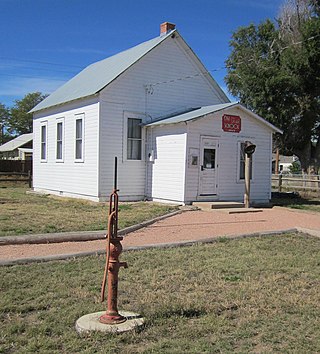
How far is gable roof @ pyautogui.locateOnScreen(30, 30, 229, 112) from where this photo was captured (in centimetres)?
1717

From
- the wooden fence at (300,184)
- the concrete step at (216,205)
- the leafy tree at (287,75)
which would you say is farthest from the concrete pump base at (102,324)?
the leafy tree at (287,75)

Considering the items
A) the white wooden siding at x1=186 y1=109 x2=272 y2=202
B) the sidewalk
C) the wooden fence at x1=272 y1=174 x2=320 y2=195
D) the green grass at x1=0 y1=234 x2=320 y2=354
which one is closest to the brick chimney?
the white wooden siding at x1=186 y1=109 x2=272 y2=202

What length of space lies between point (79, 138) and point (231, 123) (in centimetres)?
633

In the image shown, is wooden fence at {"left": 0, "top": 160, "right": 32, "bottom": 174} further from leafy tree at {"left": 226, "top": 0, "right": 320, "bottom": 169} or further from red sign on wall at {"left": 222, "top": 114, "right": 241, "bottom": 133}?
red sign on wall at {"left": 222, "top": 114, "right": 241, "bottom": 133}

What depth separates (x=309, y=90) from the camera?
28.4 m

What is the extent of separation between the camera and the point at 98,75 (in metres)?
19.2

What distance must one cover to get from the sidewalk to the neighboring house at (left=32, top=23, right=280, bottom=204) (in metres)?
2.11

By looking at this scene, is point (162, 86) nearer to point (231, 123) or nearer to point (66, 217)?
point (231, 123)

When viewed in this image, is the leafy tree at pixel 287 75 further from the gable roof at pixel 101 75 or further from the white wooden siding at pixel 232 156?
the white wooden siding at pixel 232 156

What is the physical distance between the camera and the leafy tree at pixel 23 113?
80.6 m

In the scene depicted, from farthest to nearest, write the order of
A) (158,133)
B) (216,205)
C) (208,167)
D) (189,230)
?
(158,133) < (208,167) < (216,205) < (189,230)

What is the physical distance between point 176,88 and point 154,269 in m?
13.1

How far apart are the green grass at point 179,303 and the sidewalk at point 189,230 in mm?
660

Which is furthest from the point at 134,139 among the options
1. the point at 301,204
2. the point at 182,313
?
the point at 182,313
